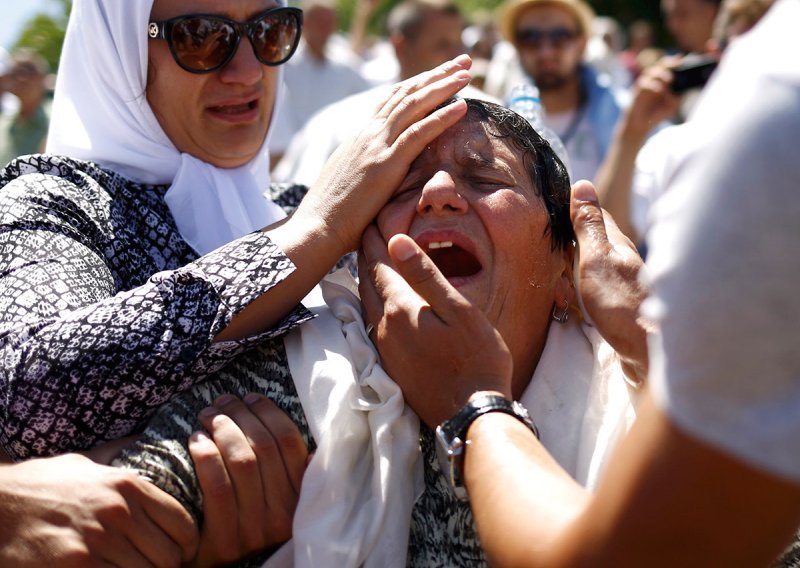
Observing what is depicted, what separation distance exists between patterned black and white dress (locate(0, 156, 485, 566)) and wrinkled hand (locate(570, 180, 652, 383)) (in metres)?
0.48

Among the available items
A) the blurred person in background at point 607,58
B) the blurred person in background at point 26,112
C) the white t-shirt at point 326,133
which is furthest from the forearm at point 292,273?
the blurred person in background at point 607,58

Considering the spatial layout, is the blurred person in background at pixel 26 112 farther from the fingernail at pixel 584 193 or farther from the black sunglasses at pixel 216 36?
the fingernail at pixel 584 193

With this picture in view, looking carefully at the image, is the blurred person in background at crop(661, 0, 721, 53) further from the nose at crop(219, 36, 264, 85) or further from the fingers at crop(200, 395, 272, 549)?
the fingers at crop(200, 395, 272, 549)

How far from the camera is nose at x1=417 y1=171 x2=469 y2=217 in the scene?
2.40 meters

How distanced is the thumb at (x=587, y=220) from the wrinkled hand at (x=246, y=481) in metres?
0.77

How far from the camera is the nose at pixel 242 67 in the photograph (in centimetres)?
303

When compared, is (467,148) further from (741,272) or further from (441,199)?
(741,272)

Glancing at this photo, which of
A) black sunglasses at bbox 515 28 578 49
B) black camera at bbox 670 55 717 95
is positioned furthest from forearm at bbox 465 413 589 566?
black sunglasses at bbox 515 28 578 49

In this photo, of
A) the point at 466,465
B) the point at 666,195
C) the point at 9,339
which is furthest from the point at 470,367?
the point at 9,339

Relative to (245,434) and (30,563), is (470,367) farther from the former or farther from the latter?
(30,563)

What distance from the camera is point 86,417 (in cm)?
215

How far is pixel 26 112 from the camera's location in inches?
319

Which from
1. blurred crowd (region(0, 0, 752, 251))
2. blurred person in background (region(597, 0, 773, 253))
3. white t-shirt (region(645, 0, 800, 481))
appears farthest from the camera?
blurred crowd (region(0, 0, 752, 251))

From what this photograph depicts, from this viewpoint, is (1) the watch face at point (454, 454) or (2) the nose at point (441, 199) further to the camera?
(2) the nose at point (441, 199)
